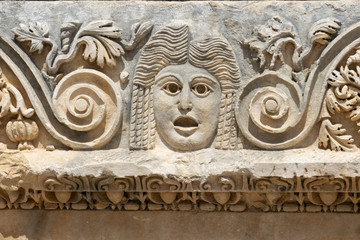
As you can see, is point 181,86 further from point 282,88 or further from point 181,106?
point 282,88

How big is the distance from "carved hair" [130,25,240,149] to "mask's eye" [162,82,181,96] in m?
0.07

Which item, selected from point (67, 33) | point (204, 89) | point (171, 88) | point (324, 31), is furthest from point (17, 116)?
point (324, 31)

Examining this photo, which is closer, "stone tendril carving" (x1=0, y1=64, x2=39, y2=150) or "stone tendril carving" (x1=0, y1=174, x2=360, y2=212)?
"stone tendril carving" (x1=0, y1=174, x2=360, y2=212)

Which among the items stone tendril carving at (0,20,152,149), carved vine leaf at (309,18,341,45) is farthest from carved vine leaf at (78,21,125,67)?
carved vine leaf at (309,18,341,45)

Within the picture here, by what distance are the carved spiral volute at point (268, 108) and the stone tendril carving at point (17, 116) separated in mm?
990

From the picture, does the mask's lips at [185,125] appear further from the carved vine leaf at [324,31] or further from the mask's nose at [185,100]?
the carved vine leaf at [324,31]

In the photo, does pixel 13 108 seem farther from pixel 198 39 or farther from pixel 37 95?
pixel 198 39

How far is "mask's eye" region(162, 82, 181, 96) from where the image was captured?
411 centimetres

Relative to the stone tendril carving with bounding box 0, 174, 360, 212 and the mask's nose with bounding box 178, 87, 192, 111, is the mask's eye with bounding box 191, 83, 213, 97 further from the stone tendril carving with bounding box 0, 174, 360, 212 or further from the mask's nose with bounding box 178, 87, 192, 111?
the stone tendril carving with bounding box 0, 174, 360, 212

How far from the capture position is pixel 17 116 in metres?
4.18

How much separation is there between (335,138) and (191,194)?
72cm

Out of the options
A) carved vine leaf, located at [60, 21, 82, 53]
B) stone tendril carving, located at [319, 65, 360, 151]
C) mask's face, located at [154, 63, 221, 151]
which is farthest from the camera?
carved vine leaf, located at [60, 21, 82, 53]

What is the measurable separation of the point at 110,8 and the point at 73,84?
0.41 m

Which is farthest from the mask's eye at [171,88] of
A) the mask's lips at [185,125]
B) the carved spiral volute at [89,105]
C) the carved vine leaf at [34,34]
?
the carved vine leaf at [34,34]
